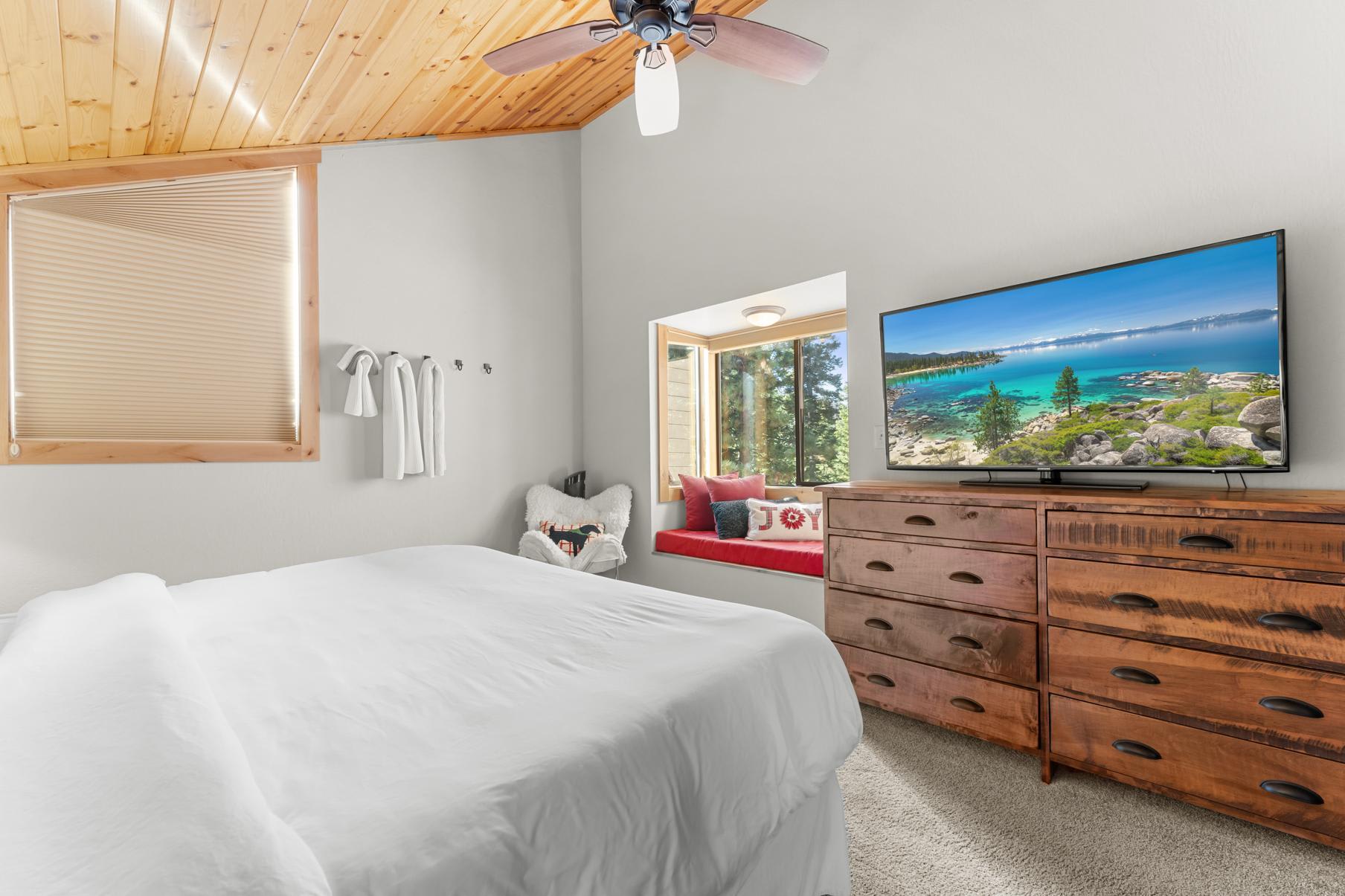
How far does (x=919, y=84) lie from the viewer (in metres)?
2.70

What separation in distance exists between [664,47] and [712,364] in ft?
8.86

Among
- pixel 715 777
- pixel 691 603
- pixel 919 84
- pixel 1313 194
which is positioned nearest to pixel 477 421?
pixel 691 603

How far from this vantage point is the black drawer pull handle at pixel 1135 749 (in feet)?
5.67

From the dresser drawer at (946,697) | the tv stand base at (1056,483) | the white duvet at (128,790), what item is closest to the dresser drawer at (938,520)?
the tv stand base at (1056,483)

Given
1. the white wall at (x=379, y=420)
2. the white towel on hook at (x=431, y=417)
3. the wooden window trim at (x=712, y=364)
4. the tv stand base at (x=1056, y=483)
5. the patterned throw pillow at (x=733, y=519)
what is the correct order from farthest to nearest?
the wooden window trim at (x=712, y=364), the patterned throw pillow at (x=733, y=519), the white towel on hook at (x=431, y=417), the white wall at (x=379, y=420), the tv stand base at (x=1056, y=483)

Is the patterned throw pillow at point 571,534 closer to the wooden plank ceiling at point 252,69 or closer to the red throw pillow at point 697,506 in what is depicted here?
the red throw pillow at point 697,506

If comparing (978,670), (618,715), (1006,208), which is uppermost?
(1006,208)

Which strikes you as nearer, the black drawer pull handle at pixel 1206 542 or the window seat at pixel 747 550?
the black drawer pull handle at pixel 1206 542

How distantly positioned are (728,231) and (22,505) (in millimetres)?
3519

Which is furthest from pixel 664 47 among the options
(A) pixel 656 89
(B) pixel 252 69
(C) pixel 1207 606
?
(C) pixel 1207 606

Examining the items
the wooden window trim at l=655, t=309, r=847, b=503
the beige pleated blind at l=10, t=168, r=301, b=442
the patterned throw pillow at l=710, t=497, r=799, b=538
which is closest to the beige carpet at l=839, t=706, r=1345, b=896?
the patterned throw pillow at l=710, t=497, r=799, b=538

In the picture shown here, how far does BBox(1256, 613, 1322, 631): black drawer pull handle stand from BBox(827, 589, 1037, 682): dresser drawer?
55cm

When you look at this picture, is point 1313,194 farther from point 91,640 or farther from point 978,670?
point 91,640

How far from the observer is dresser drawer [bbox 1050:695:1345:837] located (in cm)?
150
